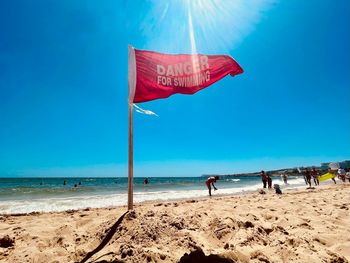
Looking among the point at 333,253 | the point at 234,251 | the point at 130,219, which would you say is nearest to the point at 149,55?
the point at 130,219

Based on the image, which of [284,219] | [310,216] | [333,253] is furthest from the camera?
[310,216]

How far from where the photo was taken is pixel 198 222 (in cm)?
529

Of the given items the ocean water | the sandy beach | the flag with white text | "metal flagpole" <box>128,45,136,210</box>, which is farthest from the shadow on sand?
the ocean water

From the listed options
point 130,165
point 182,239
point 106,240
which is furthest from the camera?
point 130,165

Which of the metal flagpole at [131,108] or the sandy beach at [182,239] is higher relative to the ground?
the metal flagpole at [131,108]

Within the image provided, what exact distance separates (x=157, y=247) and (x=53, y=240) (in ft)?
7.17

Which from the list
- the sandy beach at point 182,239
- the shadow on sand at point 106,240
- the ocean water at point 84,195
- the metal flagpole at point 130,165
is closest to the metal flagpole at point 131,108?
the metal flagpole at point 130,165

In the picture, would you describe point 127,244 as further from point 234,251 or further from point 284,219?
point 284,219

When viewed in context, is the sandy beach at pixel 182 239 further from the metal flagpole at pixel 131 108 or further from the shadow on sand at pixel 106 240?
the metal flagpole at pixel 131 108

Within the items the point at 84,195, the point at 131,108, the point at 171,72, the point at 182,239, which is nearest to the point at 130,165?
the point at 131,108

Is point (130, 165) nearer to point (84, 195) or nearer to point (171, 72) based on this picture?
point (171, 72)

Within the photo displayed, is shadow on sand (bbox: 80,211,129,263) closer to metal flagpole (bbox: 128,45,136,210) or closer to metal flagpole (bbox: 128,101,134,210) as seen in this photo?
metal flagpole (bbox: 128,101,134,210)

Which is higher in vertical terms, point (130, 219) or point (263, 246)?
point (130, 219)

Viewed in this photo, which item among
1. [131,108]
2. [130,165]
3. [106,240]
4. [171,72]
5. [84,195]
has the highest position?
[171,72]
